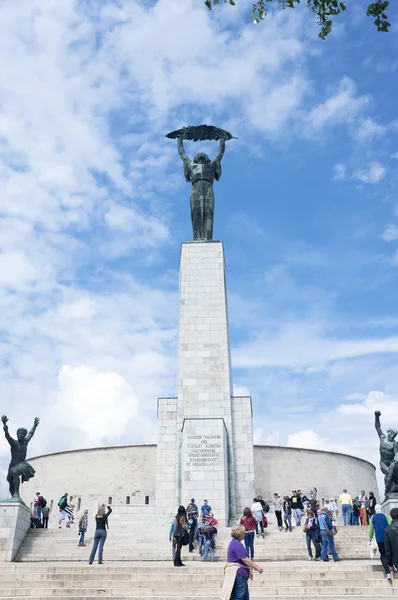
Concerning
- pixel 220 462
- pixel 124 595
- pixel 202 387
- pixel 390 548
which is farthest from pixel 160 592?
pixel 202 387

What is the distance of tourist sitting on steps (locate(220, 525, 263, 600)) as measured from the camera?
5.42 m

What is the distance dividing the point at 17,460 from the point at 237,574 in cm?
1070

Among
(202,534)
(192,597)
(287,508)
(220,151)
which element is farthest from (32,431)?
(220,151)

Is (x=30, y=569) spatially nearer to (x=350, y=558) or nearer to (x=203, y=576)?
(x=203, y=576)

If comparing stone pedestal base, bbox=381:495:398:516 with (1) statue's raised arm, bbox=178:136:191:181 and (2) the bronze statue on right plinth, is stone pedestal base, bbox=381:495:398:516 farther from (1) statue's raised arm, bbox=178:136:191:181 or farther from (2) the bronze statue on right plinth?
(1) statue's raised arm, bbox=178:136:191:181

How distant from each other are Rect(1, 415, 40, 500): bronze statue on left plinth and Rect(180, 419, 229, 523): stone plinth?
542 centimetres

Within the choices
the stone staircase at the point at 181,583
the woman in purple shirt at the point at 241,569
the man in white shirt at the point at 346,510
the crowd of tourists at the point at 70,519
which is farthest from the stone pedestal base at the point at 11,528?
the woman in purple shirt at the point at 241,569

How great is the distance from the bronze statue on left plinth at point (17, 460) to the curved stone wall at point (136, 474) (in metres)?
11.0

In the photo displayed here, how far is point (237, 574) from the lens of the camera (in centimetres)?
552

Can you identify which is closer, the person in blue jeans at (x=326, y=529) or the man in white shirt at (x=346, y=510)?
the person in blue jeans at (x=326, y=529)

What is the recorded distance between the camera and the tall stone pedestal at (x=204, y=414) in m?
18.2

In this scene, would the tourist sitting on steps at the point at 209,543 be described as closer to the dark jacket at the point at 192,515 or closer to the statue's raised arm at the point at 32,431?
the dark jacket at the point at 192,515

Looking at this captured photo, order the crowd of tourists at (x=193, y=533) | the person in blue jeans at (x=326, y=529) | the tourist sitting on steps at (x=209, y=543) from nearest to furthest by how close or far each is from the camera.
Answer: the crowd of tourists at (x=193, y=533) < the person in blue jeans at (x=326, y=529) < the tourist sitting on steps at (x=209, y=543)

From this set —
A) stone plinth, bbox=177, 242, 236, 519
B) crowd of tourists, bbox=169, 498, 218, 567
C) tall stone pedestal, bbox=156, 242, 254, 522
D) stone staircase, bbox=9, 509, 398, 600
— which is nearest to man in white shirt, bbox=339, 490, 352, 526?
stone staircase, bbox=9, 509, 398, 600
